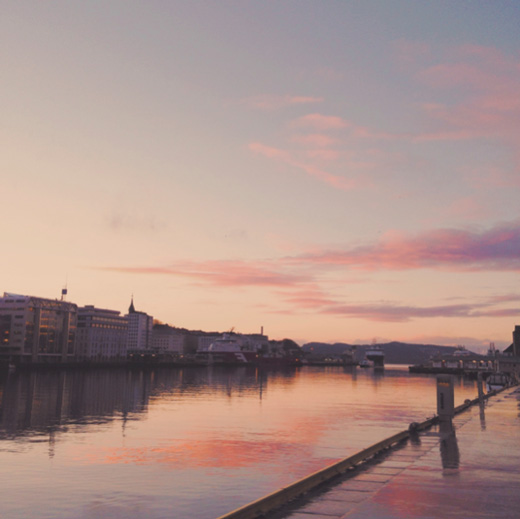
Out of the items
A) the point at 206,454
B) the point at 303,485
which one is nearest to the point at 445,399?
the point at 206,454

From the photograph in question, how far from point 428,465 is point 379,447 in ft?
12.9

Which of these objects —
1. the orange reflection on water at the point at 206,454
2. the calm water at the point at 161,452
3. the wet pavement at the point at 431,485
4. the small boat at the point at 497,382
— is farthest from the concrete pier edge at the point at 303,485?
the small boat at the point at 497,382

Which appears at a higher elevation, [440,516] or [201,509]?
[440,516]

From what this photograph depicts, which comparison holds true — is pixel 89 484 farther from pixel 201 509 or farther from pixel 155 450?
pixel 155 450

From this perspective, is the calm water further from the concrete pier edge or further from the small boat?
the small boat

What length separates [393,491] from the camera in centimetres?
1994

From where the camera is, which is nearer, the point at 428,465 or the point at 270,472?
the point at 428,465

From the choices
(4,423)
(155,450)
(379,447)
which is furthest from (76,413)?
(379,447)

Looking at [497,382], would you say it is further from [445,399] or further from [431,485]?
[431,485]

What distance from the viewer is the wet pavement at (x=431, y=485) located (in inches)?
679

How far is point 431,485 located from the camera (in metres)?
20.7

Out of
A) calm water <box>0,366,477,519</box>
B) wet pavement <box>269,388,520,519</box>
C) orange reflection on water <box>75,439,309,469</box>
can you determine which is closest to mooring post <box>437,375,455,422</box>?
wet pavement <box>269,388,520,519</box>

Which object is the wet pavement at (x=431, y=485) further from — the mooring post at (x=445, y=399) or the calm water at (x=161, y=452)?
the calm water at (x=161, y=452)

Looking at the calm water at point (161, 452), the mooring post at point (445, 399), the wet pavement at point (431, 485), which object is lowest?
the calm water at point (161, 452)
